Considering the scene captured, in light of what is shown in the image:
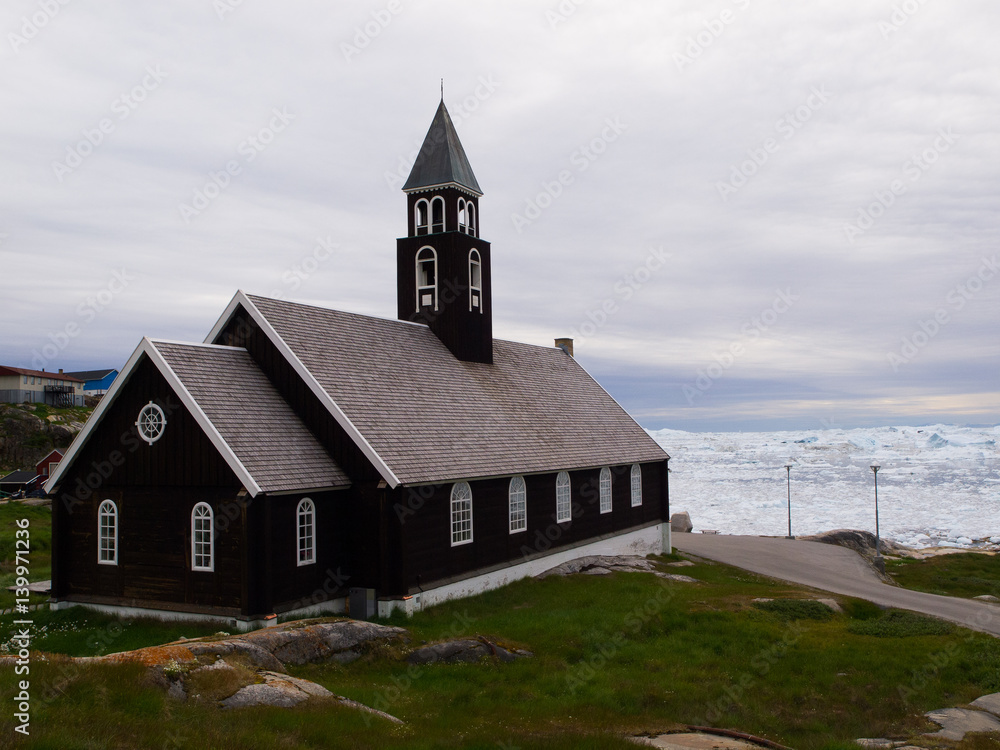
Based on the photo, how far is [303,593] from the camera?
67.7 ft

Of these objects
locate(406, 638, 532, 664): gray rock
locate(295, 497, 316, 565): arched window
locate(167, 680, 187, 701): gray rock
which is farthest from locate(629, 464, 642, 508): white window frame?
locate(167, 680, 187, 701): gray rock

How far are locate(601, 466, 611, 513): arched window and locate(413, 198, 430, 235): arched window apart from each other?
13082 millimetres

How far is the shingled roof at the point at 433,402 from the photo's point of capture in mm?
23047

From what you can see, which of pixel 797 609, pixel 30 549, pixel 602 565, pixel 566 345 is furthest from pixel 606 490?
pixel 30 549

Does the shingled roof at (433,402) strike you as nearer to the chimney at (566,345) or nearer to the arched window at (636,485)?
the arched window at (636,485)

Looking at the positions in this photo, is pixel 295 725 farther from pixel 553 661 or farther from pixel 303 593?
pixel 303 593

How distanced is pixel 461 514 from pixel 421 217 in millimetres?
12985

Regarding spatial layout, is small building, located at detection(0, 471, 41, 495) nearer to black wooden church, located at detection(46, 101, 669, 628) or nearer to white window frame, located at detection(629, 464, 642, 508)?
black wooden church, located at detection(46, 101, 669, 628)

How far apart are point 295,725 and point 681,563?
27251mm

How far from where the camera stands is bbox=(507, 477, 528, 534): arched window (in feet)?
88.9

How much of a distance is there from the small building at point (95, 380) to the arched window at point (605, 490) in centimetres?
7905

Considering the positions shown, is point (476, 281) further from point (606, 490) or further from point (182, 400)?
point (182, 400)

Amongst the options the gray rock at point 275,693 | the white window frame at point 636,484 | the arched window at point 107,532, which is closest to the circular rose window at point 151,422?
the arched window at point 107,532

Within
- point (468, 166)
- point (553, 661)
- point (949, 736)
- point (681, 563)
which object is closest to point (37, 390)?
point (468, 166)
